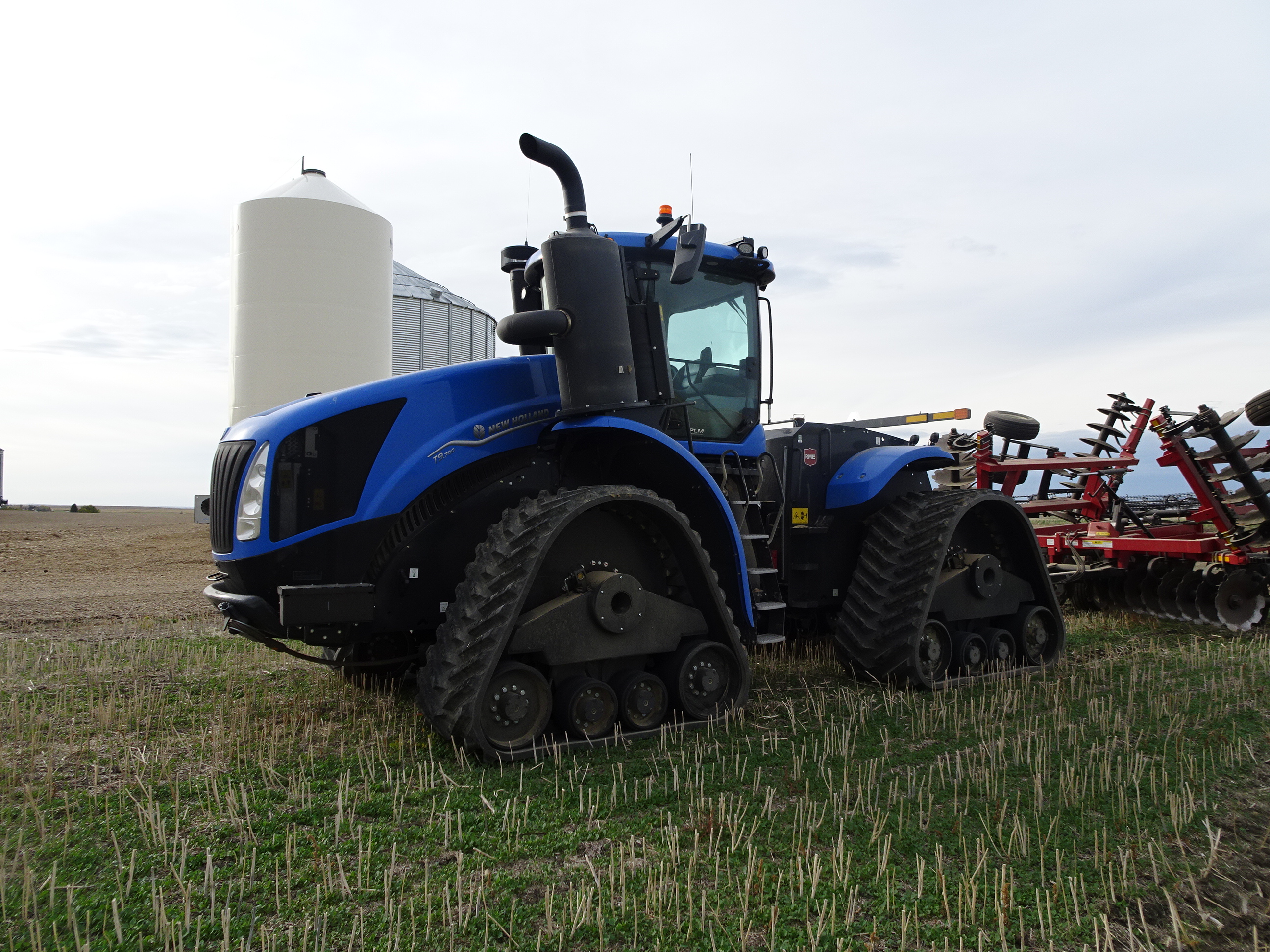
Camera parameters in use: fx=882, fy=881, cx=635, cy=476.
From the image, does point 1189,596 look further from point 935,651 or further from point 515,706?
point 515,706

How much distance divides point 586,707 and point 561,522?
3.16 ft

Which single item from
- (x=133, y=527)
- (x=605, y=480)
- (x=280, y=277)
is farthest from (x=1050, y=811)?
(x=133, y=527)

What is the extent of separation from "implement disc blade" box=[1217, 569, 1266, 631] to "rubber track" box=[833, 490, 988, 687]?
4.33 meters

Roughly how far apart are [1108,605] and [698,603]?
289 inches

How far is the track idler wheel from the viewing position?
4.14 metres

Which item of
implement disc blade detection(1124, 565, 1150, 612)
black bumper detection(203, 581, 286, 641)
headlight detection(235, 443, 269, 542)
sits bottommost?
implement disc blade detection(1124, 565, 1150, 612)

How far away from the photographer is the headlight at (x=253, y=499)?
14.1 feet

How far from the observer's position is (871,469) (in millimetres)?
6484

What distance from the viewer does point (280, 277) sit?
1227cm

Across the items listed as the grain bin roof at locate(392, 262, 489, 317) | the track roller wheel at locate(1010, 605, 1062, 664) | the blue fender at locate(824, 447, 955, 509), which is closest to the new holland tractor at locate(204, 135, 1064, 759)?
the blue fender at locate(824, 447, 955, 509)

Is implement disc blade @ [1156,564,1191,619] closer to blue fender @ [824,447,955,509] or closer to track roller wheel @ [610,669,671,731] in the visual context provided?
blue fender @ [824,447,955,509]

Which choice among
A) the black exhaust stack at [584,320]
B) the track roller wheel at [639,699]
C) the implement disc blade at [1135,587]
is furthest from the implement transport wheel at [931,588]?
the implement disc blade at [1135,587]

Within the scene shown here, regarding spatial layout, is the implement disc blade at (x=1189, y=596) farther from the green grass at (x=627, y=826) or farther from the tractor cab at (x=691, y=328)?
the tractor cab at (x=691, y=328)

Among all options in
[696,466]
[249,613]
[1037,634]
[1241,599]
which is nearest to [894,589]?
[1037,634]
